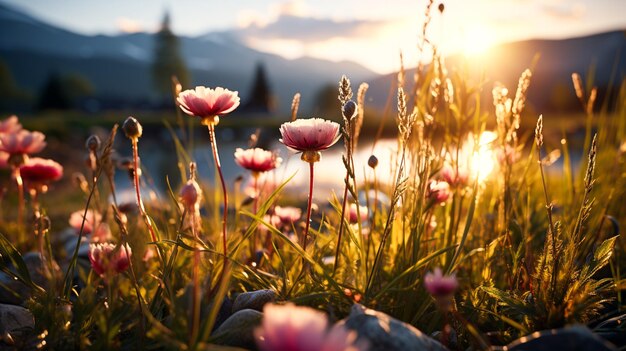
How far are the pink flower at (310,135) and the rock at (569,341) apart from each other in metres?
0.64

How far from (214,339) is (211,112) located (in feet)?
1.99

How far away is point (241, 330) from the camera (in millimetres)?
1182

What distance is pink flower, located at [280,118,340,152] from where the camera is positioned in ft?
3.90

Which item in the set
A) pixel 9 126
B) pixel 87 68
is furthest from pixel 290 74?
pixel 9 126

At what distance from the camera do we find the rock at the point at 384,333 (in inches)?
36.9

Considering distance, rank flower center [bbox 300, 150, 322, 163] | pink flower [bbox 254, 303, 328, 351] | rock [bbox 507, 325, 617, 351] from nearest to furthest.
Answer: pink flower [bbox 254, 303, 328, 351] < rock [bbox 507, 325, 617, 351] < flower center [bbox 300, 150, 322, 163]

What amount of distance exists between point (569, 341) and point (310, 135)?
73 centimetres

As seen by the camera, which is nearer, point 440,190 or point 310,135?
point 310,135

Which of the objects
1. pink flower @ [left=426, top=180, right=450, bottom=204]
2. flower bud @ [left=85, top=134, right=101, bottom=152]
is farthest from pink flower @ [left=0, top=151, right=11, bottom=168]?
pink flower @ [left=426, top=180, right=450, bottom=204]

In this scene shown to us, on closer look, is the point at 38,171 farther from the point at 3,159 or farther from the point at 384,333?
the point at 384,333

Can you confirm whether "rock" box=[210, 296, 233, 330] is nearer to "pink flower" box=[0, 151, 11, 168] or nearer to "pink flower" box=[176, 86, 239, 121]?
"pink flower" box=[176, 86, 239, 121]

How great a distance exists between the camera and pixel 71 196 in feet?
21.3

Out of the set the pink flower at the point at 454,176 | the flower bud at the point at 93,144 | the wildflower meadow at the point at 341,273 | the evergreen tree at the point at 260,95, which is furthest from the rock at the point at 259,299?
the evergreen tree at the point at 260,95

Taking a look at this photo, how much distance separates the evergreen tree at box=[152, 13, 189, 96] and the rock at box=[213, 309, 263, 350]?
151 ft
